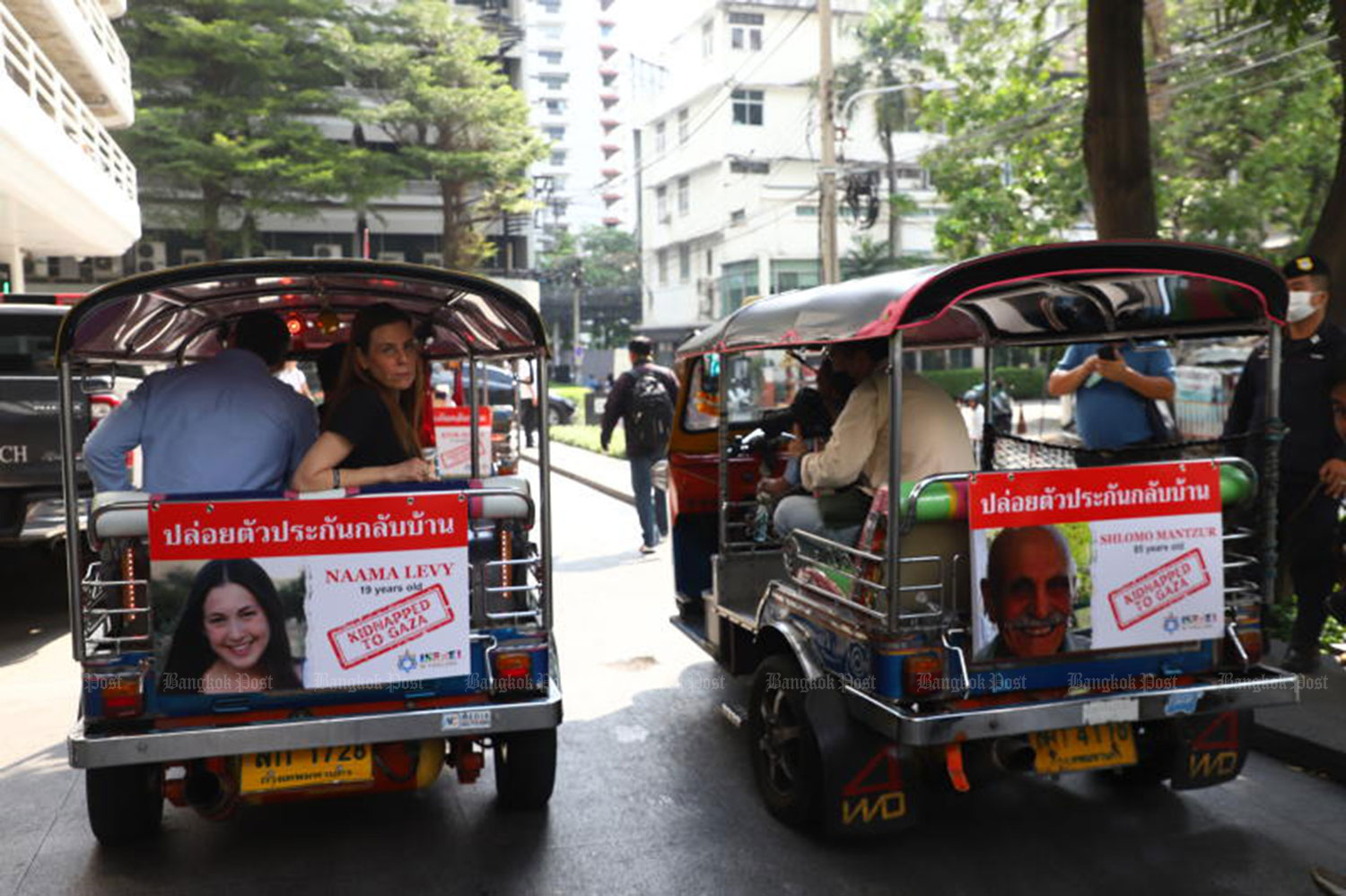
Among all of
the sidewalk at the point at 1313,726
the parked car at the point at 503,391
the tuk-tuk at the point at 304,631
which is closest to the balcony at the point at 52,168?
the parked car at the point at 503,391

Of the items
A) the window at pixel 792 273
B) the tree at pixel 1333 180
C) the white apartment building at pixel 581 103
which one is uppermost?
the white apartment building at pixel 581 103

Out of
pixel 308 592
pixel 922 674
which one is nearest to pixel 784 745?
pixel 922 674

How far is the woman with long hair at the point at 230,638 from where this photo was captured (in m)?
3.70

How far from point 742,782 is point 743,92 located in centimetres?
4324

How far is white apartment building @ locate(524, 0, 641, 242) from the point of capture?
332ft

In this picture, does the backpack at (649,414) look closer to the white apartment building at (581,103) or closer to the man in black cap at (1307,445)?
the man in black cap at (1307,445)

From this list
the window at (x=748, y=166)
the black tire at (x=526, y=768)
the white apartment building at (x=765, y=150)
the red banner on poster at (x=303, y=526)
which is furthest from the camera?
the window at (x=748, y=166)

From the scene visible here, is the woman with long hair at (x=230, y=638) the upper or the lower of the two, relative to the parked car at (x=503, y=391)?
lower

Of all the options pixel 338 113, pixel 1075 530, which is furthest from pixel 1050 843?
pixel 338 113

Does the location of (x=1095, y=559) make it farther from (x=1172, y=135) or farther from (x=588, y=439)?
(x=588, y=439)

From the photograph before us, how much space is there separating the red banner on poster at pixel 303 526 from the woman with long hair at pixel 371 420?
1.15 feet

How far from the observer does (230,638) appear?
3721mm

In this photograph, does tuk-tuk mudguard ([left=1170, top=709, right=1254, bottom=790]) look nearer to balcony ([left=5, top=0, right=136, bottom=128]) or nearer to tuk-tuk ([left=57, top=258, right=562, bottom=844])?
tuk-tuk ([left=57, top=258, right=562, bottom=844])

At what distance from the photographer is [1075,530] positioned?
3932mm
